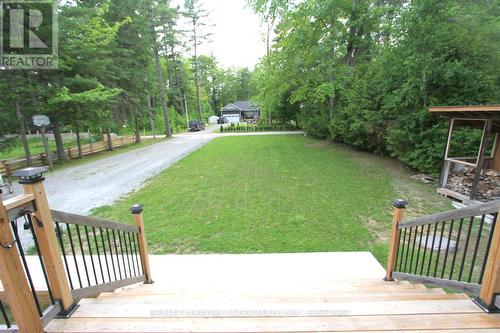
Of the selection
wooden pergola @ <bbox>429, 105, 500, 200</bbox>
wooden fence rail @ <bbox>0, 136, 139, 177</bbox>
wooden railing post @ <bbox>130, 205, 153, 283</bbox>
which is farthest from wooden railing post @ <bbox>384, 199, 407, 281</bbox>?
wooden fence rail @ <bbox>0, 136, 139, 177</bbox>

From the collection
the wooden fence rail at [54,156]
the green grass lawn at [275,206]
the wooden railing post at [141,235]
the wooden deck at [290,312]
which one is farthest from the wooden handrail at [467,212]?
the wooden fence rail at [54,156]

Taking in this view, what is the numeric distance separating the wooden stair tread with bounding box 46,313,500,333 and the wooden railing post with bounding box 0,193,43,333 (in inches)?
7.2

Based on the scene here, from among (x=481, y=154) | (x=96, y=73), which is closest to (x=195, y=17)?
(x=96, y=73)

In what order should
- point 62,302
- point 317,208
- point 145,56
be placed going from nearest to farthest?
point 62,302, point 317,208, point 145,56

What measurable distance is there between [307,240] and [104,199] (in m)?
5.55

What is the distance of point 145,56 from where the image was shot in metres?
18.5

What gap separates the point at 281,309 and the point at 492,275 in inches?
55.4

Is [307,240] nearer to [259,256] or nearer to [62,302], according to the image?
[259,256]

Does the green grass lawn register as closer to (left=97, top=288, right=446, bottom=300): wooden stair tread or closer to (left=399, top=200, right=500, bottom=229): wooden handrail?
(left=97, top=288, right=446, bottom=300): wooden stair tread

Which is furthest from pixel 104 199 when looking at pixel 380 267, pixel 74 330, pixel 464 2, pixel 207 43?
pixel 207 43

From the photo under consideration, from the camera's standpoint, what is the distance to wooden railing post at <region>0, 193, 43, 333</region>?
4.11 ft

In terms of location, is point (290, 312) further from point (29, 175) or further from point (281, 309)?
point (29, 175)

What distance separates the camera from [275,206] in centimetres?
598

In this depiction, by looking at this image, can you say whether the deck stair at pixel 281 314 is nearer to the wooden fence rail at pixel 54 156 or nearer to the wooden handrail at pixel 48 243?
the wooden handrail at pixel 48 243
